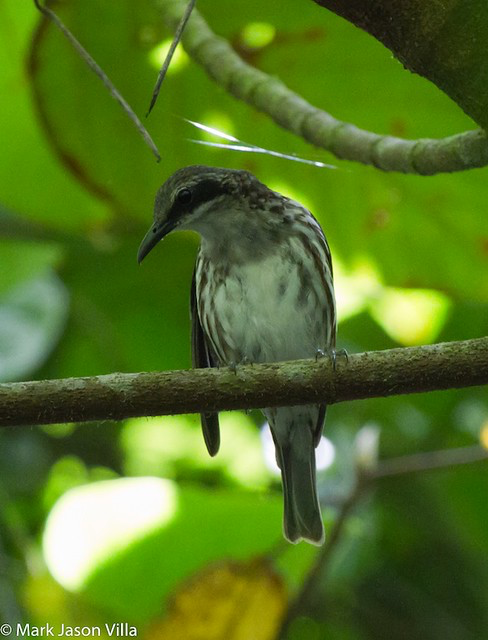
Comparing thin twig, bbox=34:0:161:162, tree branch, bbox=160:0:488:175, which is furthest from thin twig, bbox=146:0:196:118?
tree branch, bbox=160:0:488:175

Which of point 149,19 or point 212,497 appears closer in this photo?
point 149,19

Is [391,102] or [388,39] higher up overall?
[388,39]

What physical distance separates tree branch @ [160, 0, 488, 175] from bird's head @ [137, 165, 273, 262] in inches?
20.5

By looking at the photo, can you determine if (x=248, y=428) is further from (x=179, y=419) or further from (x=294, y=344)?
(x=294, y=344)

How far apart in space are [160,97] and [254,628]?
2.03 metres

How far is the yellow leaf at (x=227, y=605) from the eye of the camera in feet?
12.2

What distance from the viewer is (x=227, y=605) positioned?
12.4 feet

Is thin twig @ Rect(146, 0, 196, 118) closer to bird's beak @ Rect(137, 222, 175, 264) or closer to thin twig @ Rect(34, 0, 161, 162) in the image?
thin twig @ Rect(34, 0, 161, 162)

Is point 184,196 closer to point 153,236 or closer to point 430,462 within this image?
point 153,236

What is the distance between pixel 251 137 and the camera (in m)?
3.72

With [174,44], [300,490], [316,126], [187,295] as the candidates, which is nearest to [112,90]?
[174,44]

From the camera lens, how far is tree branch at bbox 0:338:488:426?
2219mm

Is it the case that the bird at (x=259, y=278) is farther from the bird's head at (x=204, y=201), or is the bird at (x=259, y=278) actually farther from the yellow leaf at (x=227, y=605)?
the yellow leaf at (x=227, y=605)

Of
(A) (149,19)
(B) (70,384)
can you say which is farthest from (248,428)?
(B) (70,384)
